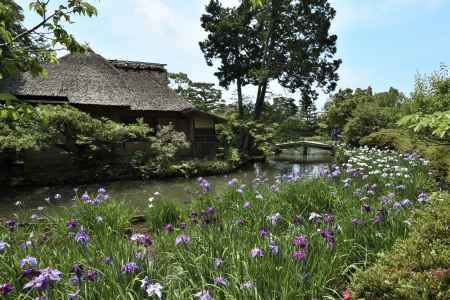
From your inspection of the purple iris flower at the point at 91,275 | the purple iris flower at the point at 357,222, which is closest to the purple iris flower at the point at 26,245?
the purple iris flower at the point at 91,275

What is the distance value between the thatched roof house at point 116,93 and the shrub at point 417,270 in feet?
47.7

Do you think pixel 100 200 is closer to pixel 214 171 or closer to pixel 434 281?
pixel 434 281

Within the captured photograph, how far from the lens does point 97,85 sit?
50.6 feet

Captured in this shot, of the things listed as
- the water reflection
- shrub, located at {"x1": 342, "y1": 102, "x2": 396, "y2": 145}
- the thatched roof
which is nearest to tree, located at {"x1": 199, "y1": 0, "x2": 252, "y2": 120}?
the thatched roof

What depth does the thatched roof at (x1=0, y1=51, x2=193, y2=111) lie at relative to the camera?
14.0 m

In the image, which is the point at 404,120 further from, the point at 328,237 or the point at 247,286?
the point at 247,286

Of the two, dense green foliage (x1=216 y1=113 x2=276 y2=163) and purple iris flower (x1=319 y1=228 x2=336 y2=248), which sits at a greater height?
dense green foliage (x1=216 y1=113 x2=276 y2=163)

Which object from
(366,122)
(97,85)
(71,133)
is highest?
(97,85)

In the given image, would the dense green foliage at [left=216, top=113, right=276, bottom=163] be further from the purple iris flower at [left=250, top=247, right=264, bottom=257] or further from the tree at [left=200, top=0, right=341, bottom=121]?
the purple iris flower at [left=250, top=247, right=264, bottom=257]

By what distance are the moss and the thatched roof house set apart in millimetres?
9953

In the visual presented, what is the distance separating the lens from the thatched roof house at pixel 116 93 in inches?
554

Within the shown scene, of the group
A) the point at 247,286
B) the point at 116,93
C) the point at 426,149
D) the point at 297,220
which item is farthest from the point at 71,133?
the point at 426,149

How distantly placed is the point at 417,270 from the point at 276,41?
1960 cm

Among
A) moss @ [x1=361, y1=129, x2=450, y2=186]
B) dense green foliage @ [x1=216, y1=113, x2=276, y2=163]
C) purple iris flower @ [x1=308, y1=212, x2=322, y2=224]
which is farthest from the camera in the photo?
dense green foliage @ [x1=216, y1=113, x2=276, y2=163]
